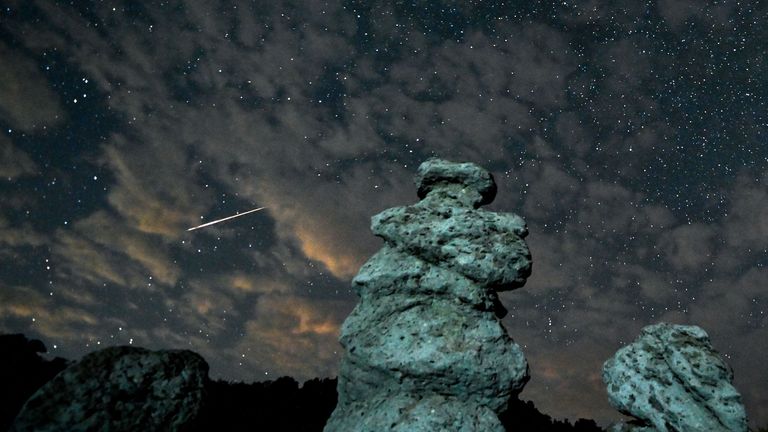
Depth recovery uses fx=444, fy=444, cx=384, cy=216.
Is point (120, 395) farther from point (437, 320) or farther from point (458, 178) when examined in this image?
point (458, 178)

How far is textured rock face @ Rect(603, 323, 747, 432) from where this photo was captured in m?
8.83

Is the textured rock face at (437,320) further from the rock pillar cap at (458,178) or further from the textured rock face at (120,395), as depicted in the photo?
the textured rock face at (120,395)

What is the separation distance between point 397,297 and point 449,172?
3.86 metres

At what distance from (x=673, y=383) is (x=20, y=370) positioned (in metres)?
21.3

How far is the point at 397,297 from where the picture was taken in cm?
988

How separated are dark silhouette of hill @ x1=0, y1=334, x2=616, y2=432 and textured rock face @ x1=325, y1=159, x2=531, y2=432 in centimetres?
496

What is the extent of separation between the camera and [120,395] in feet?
26.7

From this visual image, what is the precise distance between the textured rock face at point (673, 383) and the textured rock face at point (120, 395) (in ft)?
30.4

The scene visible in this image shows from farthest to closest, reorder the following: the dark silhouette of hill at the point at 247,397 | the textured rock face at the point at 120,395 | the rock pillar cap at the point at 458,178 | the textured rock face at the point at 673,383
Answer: the dark silhouette of hill at the point at 247,397 < the rock pillar cap at the point at 458,178 < the textured rock face at the point at 673,383 < the textured rock face at the point at 120,395

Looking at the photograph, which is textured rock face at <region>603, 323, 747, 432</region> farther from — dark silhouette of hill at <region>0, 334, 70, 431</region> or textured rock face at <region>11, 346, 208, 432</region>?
dark silhouette of hill at <region>0, 334, 70, 431</region>

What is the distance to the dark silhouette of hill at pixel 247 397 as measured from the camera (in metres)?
15.1

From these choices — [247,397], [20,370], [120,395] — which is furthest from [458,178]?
[20,370]

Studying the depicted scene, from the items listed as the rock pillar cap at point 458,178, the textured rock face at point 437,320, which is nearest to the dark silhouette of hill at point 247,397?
the textured rock face at point 437,320

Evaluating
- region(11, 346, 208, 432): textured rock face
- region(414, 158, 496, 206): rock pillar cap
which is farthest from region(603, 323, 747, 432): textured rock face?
region(11, 346, 208, 432): textured rock face
